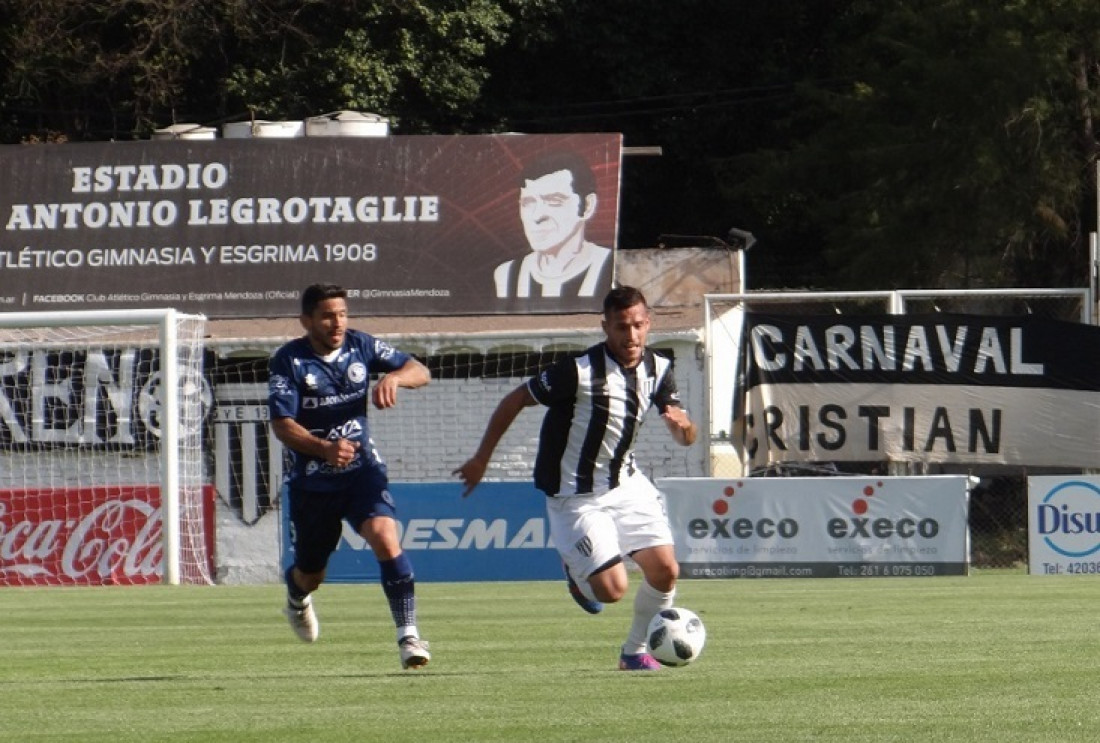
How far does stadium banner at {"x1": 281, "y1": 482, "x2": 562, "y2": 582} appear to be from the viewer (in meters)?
21.7

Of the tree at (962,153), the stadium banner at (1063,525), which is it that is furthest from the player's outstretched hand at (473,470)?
the tree at (962,153)

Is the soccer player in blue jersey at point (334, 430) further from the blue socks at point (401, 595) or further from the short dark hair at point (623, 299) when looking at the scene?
the short dark hair at point (623, 299)

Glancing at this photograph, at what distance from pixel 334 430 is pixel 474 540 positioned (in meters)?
12.0

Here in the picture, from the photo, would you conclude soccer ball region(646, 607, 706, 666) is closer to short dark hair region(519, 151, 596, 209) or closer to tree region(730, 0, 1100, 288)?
short dark hair region(519, 151, 596, 209)

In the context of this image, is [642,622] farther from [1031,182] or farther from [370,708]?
[1031,182]

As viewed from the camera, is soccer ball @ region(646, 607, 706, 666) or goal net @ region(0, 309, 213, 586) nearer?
soccer ball @ region(646, 607, 706, 666)

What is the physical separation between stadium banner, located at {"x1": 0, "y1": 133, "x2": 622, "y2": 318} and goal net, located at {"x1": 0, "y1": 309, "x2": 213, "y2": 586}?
1.50m

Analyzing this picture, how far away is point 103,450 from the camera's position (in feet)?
81.8

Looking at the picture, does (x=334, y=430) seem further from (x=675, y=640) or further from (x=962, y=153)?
(x=962, y=153)

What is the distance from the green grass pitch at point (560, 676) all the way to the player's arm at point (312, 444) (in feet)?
3.54

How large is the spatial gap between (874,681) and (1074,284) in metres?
23.6

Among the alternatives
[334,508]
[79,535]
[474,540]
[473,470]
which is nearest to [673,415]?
[473,470]

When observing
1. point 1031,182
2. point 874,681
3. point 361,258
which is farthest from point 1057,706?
point 1031,182

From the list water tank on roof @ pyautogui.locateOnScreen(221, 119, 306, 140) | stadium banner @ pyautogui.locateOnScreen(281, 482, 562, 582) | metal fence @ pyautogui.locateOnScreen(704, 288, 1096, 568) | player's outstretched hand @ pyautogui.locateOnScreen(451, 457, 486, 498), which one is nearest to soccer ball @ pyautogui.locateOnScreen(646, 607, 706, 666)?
player's outstretched hand @ pyautogui.locateOnScreen(451, 457, 486, 498)
